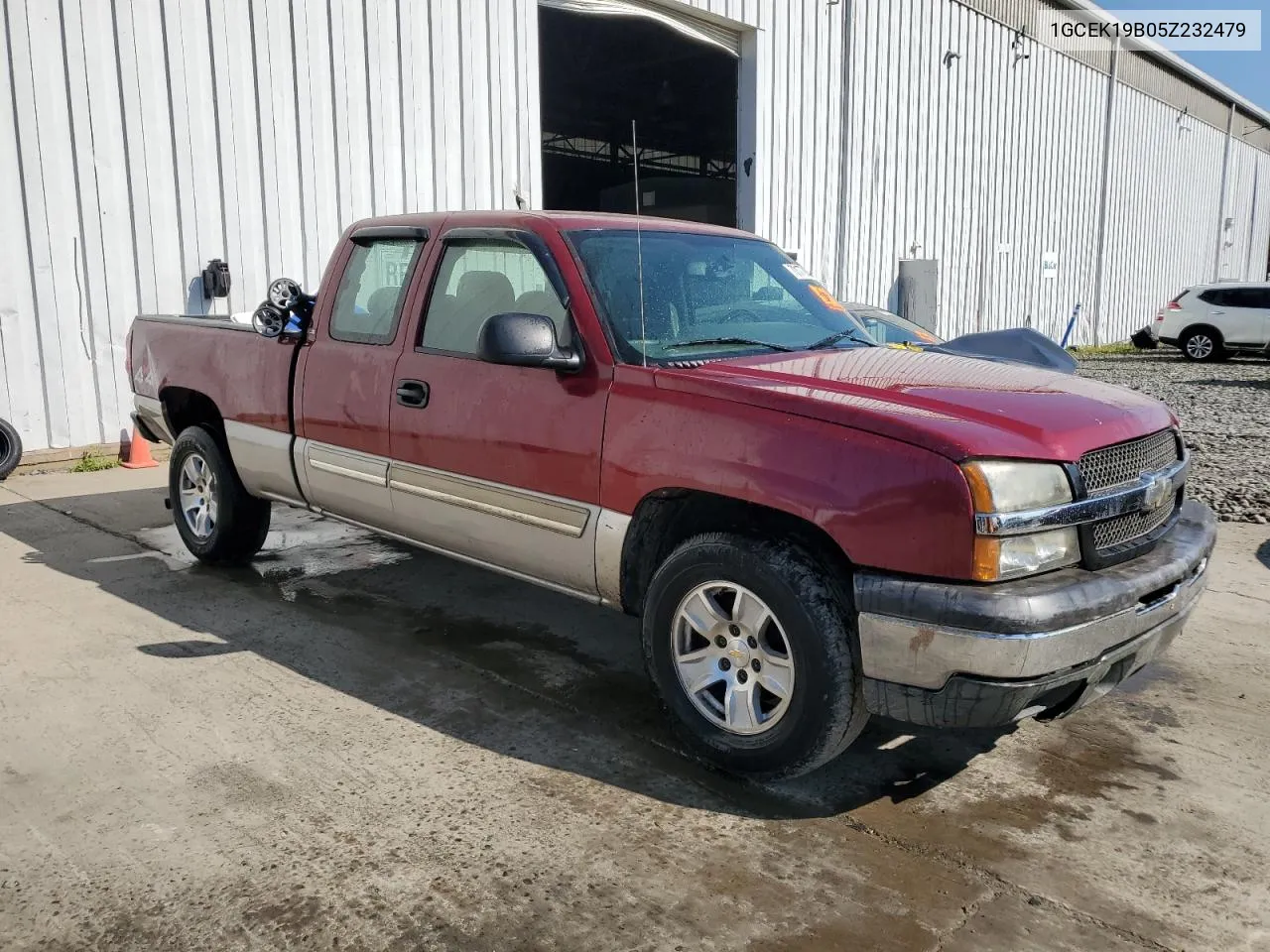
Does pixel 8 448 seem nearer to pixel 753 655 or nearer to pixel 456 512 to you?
pixel 456 512

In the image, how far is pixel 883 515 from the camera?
282 cm

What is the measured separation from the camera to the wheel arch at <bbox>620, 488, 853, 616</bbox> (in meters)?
3.09

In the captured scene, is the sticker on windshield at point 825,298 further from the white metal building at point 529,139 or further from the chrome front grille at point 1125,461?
the white metal building at point 529,139

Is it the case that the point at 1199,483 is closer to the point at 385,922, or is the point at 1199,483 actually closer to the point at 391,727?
the point at 391,727

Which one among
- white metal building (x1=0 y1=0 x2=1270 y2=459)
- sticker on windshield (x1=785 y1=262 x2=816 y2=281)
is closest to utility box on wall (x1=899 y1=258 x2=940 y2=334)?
white metal building (x1=0 y1=0 x2=1270 y2=459)

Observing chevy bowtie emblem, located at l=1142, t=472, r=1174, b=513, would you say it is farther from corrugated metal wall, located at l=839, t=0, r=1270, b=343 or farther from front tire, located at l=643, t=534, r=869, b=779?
corrugated metal wall, located at l=839, t=0, r=1270, b=343

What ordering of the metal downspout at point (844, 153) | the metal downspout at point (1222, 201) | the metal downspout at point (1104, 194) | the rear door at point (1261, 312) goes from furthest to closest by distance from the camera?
the metal downspout at point (1222, 201) → the metal downspout at point (1104, 194) → the rear door at point (1261, 312) → the metal downspout at point (844, 153)

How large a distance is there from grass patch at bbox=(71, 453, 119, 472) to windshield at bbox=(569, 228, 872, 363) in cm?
663

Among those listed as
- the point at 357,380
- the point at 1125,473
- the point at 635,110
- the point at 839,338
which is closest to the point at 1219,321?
the point at 635,110

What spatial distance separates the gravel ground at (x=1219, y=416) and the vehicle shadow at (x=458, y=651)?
5.01 meters

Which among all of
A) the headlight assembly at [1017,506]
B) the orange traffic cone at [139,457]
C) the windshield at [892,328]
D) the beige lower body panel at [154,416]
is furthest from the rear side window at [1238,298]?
the beige lower body panel at [154,416]

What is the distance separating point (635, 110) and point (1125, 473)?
23383 millimetres

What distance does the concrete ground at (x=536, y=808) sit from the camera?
100 inches

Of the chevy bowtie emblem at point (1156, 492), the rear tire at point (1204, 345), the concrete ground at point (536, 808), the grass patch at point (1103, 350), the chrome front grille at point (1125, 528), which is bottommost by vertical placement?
the concrete ground at point (536, 808)
